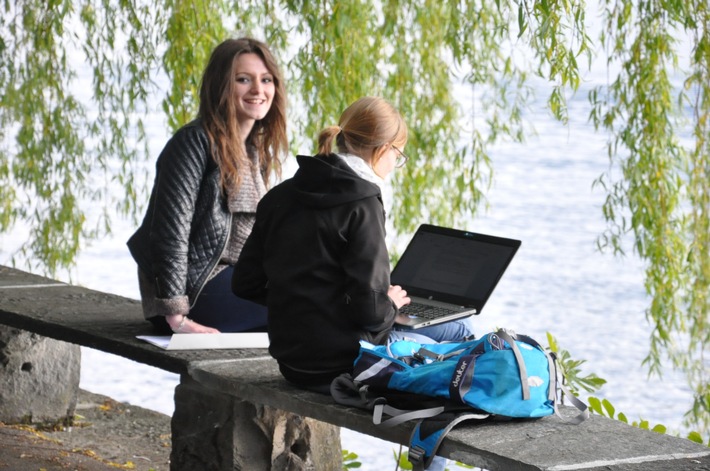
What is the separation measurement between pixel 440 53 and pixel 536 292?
768 cm

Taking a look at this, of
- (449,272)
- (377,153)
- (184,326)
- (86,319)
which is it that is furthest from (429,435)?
(86,319)

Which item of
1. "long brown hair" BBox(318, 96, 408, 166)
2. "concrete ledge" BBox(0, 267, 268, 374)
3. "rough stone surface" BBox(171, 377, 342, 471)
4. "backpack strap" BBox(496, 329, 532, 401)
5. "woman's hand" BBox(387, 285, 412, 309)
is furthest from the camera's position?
"concrete ledge" BBox(0, 267, 268, 374)

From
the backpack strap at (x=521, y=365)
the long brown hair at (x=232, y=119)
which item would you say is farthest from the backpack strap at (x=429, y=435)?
the long brown hair at (x=232, y=119)

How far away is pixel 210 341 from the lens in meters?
3.57

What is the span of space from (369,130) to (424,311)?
679mm

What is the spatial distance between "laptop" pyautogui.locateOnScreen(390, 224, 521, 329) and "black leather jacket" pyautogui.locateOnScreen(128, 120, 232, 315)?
1.91 feet

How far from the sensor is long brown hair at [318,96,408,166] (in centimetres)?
309

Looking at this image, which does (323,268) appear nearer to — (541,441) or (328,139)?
(328,139)

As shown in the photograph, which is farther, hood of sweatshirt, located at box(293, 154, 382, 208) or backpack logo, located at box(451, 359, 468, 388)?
hood of sweatshirt, located at box(293, 154, 382, 208)

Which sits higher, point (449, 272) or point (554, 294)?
point (449, 272)

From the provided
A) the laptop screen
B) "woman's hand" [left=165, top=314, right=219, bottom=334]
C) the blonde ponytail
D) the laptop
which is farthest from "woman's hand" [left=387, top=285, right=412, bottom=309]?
"woman's hand" [left=165, top=314, right=219, bottom=334]

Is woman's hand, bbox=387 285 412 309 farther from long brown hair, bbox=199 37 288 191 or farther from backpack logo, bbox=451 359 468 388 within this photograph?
long brown hair, bbox=199 37 288 191

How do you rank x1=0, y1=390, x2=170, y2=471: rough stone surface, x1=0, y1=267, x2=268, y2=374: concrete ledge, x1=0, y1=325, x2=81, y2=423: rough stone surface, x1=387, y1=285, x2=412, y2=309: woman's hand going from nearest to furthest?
x1=387, y1=285, x2=412, y2=309: woman's hand < x1=0, y1=267, x2=268, y2=374: concrete ledge < x1=0, y1=390, x2=170, y2=471: rough stone surface < x1=0, y1=325, x2=81, y2=423: rough stone surface

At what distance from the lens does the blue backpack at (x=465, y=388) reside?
2660mm
